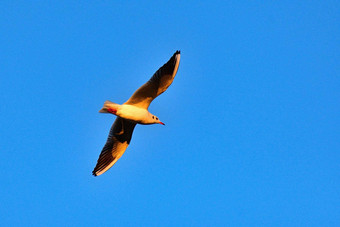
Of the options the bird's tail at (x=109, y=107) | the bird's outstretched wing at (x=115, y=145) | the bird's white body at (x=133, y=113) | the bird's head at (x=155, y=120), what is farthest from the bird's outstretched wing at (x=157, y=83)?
the bird's outstretched wing at (x=115, y=145)

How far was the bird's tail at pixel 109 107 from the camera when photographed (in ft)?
49.7

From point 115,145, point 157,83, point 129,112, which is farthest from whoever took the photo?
point 115,145

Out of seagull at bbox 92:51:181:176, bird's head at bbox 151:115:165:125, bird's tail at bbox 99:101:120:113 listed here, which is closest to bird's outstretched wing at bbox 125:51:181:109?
seagull at bbox 92:51:181:176

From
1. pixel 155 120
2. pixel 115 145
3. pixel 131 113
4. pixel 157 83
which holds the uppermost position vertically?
pixel 157 83

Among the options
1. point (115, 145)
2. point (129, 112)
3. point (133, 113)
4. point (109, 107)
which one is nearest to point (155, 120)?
point (133, 113)

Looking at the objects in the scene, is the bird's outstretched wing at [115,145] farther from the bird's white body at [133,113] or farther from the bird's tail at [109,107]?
the bird's tail at [109,107]

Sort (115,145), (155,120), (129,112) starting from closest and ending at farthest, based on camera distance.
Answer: (129,112)
(155,120)
(115,145)

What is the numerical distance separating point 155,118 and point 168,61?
2.50 m

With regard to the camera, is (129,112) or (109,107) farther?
(129,112)

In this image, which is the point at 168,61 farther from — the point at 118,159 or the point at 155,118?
the point at 118,159

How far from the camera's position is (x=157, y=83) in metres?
15.2

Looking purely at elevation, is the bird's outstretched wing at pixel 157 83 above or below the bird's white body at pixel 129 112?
above

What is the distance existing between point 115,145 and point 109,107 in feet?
8.01

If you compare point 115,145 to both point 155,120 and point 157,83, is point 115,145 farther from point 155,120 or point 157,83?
point 157,83
